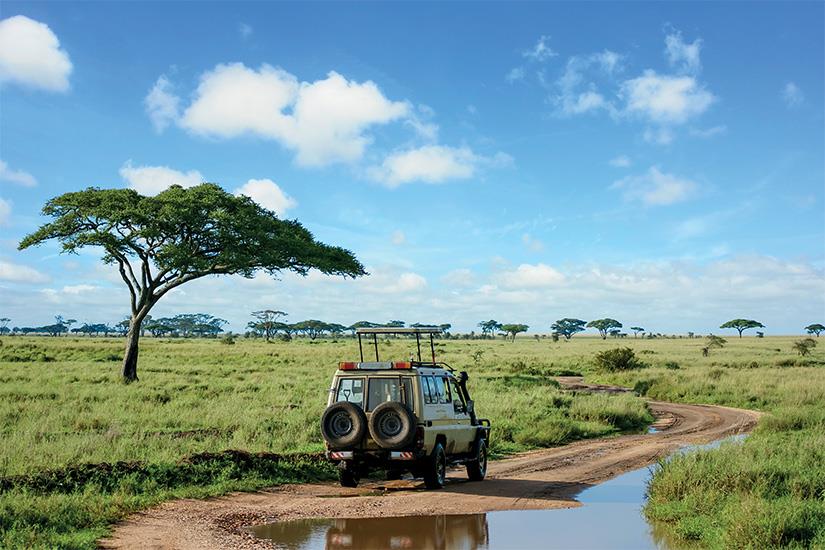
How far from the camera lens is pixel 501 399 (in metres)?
27.1

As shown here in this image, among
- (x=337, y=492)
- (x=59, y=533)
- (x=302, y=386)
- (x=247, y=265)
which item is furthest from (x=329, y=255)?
(x=59, y=533)

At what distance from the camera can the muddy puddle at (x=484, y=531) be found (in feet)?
32.1

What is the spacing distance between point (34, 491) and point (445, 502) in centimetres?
638

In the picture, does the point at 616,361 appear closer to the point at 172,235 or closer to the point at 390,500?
the point at 172,235

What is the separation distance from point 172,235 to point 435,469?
2467 cm

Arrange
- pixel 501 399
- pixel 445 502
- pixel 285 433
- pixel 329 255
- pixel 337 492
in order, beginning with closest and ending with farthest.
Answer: pixel 445 502, pixel 337 492, pixel 285 433, pixel 501 399, pixel 329 255

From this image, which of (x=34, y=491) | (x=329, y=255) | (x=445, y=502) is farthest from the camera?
(x=329, y=255)

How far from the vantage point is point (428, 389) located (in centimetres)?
1346

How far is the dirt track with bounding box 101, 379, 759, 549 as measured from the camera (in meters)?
10.1

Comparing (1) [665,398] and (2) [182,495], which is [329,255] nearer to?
(1) [665,398]

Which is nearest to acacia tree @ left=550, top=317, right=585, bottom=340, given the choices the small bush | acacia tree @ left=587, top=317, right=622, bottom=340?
acacia tree @ left=587, top=317, right=622, bottom=340

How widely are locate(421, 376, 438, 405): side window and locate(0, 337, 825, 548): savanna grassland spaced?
3240 millimetres

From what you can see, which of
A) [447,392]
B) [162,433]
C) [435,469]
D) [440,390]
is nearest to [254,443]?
[162,433]

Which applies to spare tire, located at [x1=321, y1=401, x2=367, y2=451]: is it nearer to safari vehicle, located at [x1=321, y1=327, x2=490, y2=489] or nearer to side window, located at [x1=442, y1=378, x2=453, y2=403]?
safari vehicle, located at [x1=321, y1=327, x2=490, y2=489]
